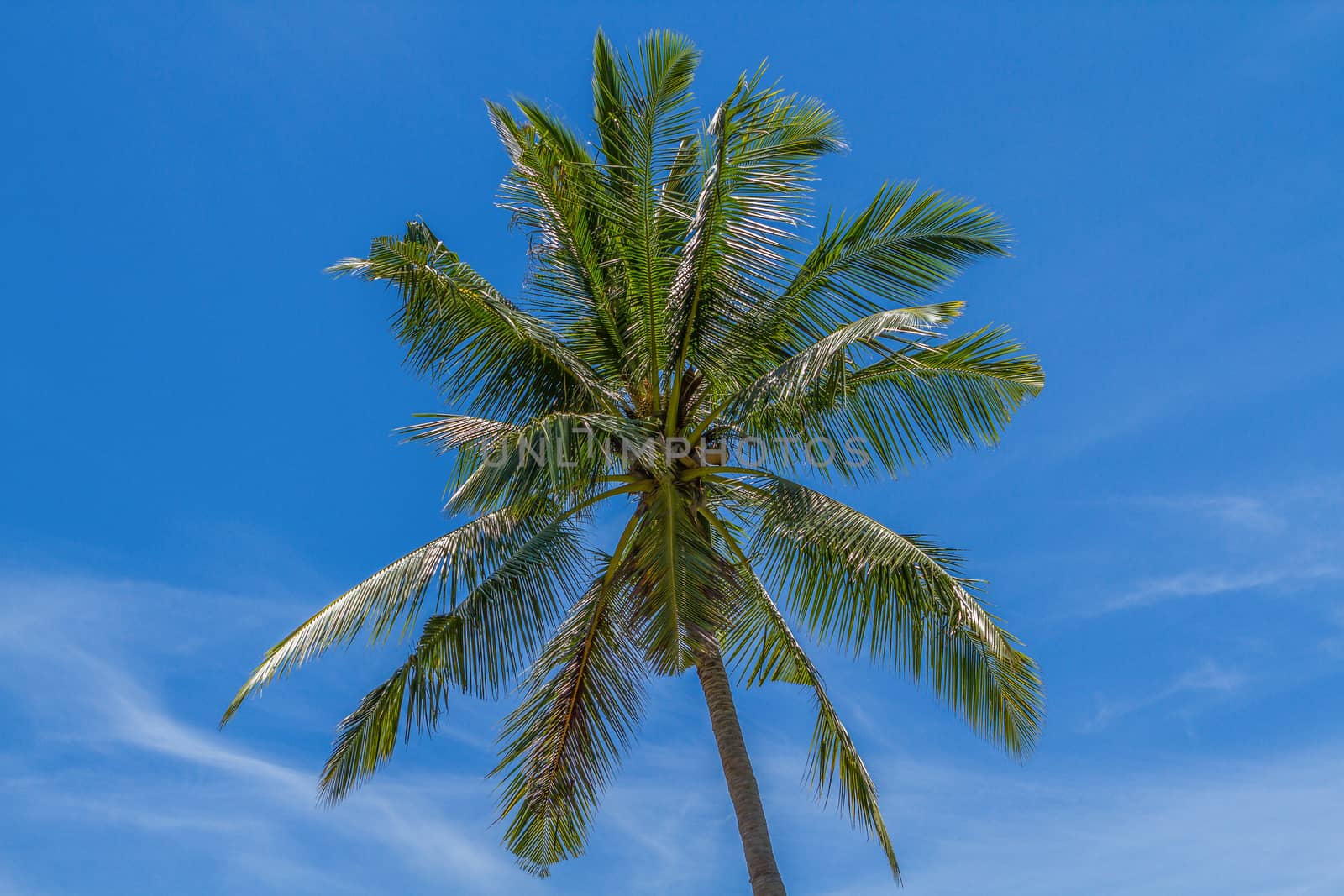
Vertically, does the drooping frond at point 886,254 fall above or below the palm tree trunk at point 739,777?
above

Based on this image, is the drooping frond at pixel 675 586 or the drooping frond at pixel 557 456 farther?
the drooping frond at pixel 675 586

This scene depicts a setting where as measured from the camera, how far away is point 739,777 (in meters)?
9.23

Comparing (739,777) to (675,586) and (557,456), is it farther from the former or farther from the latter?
(557,456)

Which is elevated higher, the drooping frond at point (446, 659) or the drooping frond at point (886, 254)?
the drooping frond at point (886, 254)

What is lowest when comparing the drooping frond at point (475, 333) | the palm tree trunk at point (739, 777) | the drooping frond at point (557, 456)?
the palm tree trunk at point (739, 777)

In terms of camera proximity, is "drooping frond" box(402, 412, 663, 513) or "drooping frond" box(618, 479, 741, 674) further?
"drooping frond" box(618, 479, 741, 674)

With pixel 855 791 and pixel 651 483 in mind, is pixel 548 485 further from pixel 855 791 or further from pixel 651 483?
pixel 855 791

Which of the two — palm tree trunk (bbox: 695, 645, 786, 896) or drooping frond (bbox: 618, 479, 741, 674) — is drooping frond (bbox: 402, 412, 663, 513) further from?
palm tree trunk (bbox: 695, 645, 786, 896)

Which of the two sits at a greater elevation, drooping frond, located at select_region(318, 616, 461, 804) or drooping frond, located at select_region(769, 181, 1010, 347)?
drooping frond, located at select_region(769, 181, 1010, 347)

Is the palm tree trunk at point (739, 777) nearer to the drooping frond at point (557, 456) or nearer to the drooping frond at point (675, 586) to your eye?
the drooping frond at point (675, 586)

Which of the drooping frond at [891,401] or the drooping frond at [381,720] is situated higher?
the drooping frond at [891,401]

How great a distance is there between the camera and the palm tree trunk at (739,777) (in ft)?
28.3

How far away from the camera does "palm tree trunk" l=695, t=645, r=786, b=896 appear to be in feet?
28.3

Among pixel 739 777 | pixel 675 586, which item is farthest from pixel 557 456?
pixel 739 777
